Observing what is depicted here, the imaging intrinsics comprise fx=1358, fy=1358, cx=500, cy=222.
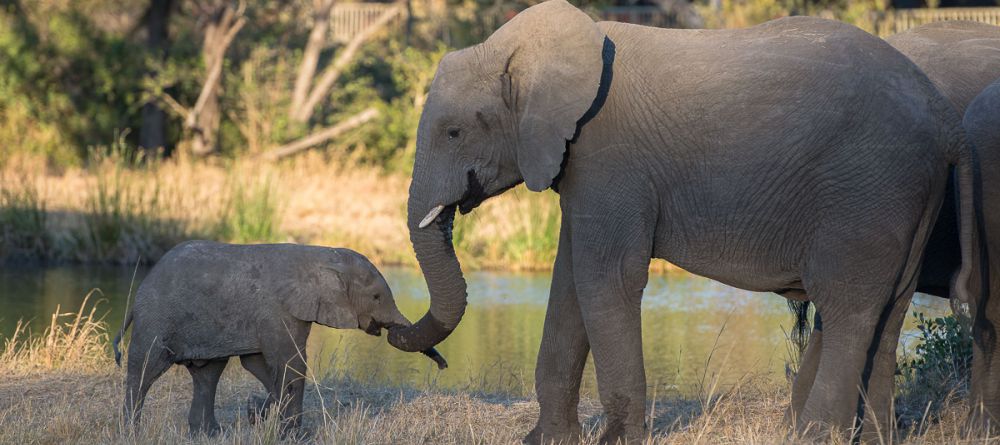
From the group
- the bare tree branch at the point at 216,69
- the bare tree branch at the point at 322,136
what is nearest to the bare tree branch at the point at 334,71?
the bare tree branch at the point at 322,136

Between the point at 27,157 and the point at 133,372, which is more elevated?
the point at 133,372

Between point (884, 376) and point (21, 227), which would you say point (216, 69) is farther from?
point (884, 376)

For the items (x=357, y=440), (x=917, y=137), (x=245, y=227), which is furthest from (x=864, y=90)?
(x=245, y=227)

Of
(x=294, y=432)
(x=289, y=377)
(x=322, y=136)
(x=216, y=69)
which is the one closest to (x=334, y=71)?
(x=322, y=136)

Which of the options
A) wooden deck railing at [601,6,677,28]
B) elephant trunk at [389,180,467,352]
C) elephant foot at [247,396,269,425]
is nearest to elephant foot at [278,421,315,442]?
elephant foot at [247,396,269,425]

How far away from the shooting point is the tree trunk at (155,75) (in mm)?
25766

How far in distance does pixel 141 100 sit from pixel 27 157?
3.74 metres

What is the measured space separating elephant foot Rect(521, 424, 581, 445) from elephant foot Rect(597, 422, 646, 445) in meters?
0.43

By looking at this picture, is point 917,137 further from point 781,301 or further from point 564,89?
point 781,301

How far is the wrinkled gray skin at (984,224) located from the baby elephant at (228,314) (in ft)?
8.68

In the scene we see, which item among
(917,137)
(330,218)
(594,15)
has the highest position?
(917,137)

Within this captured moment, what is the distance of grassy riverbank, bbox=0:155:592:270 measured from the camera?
16469mm

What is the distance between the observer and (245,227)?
16.8 m

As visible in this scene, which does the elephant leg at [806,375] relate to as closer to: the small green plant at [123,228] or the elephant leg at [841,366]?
the elephant leg at [841,366]
